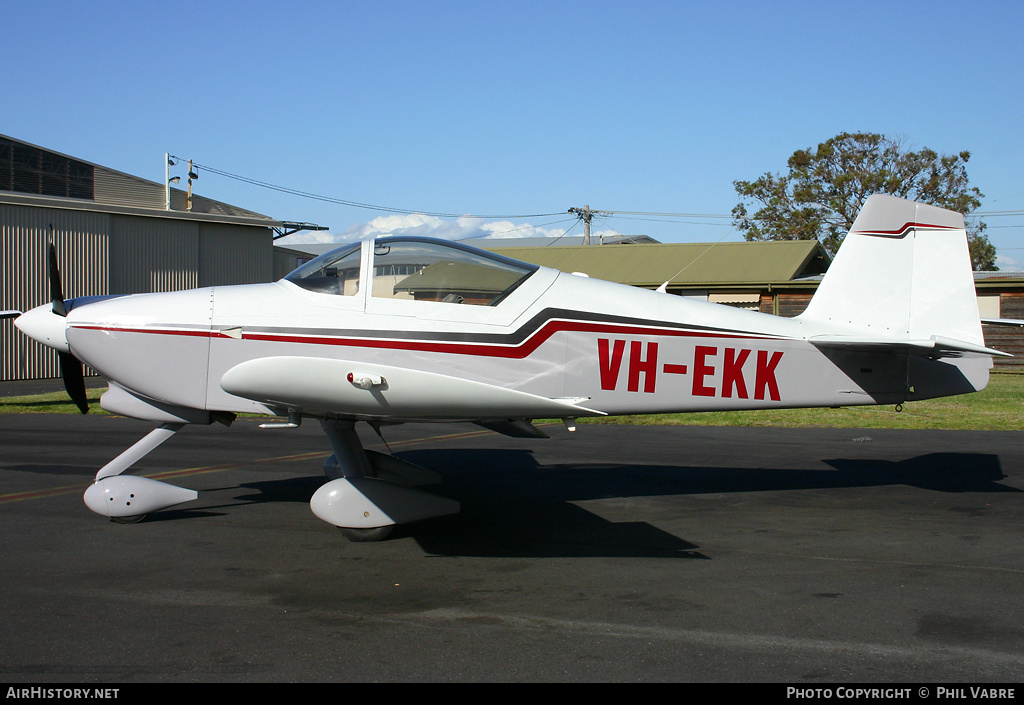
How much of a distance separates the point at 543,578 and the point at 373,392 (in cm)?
166

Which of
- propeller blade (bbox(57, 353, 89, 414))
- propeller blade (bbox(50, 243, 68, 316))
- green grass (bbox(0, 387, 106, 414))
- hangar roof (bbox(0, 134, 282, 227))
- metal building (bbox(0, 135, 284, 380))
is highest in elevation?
hangar roof (bbox(0, 134, 282, 227))

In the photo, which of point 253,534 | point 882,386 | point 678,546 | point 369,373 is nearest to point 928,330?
point 882,386

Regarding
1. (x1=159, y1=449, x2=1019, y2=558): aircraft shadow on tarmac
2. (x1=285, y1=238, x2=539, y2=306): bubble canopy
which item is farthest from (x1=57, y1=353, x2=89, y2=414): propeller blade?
(x1=285, y1=238, x2=539, y2=306): bubble canopy

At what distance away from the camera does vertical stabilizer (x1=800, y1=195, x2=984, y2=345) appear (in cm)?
714

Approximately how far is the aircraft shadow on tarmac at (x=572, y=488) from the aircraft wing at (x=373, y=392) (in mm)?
1119

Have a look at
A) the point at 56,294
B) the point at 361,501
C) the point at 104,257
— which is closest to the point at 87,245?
the point at 104,257

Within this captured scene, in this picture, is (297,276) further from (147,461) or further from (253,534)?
(147,461)

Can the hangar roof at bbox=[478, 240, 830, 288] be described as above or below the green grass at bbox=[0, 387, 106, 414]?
above

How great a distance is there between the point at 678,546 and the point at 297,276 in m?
3.59

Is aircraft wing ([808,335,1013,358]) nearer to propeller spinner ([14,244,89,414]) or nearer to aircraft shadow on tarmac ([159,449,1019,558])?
aircraft shadow on tarmac ([159,449,1019,558])

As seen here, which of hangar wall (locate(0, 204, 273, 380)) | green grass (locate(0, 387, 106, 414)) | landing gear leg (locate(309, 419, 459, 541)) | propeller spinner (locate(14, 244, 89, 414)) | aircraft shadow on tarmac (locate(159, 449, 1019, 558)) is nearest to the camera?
landing gear leg (locate(309, 419, 459, 541))

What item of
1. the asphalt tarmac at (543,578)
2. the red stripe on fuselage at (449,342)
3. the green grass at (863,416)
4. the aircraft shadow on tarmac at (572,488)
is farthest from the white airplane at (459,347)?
the green grass at (863,416)

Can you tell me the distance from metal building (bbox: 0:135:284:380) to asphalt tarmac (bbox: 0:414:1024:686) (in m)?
17.3

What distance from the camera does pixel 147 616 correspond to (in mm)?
4449
